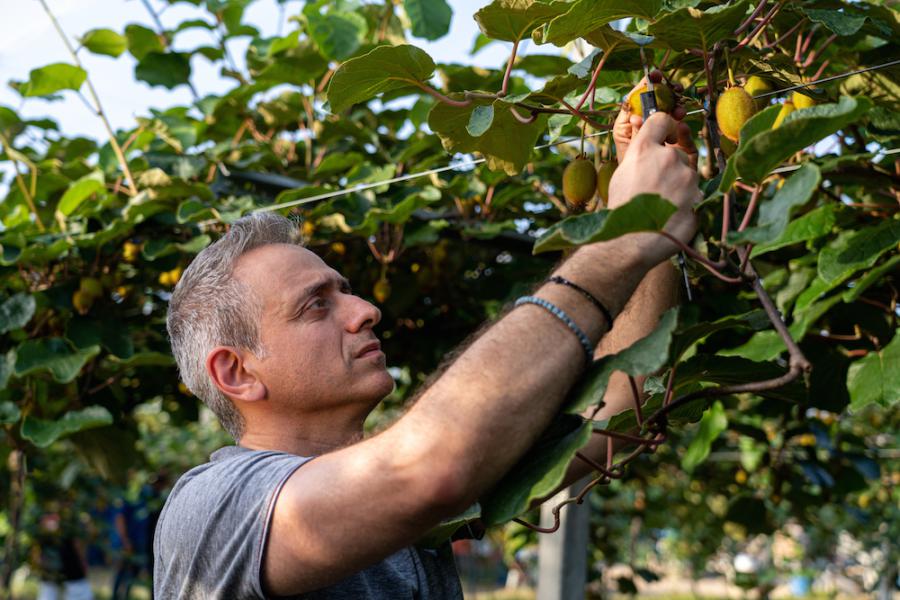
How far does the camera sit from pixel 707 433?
2547 millimetres

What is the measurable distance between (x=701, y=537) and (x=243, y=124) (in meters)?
5.83

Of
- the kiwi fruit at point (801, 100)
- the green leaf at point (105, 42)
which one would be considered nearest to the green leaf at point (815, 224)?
the kiwi fruit at point (801, 100)

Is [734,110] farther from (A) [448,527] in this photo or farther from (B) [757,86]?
(A) [448,527]

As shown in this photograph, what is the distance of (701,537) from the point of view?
24.5 feet

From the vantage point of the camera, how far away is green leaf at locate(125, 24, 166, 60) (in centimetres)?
274

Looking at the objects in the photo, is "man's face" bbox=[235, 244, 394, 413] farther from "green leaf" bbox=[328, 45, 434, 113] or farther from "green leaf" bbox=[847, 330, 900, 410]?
"green leaf" bbox=[847, 330, 900, 410]

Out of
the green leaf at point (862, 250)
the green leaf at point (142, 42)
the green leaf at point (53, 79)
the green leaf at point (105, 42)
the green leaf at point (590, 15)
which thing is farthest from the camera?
the green leaf at point (142, 42)

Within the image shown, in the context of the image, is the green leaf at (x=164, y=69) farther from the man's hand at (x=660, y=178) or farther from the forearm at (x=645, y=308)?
the man's hand at (x=660, y=178)

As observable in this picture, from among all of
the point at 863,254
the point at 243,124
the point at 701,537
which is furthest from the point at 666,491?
the point at 863,254

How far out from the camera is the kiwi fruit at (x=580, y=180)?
120 cm

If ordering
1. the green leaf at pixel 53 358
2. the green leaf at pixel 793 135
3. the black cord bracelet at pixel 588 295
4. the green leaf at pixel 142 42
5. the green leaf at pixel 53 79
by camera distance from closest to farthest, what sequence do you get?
the green leaf at pixel 793 135
the black cord bracelet at pixel 588 295
the green leaf at pixel 53 358
the green leaf at pixel 53 79
the green leaf at pixel 142 42

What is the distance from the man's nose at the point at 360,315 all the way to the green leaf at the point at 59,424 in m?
1.24

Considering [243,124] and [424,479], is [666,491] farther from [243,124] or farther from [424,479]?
[424,479]

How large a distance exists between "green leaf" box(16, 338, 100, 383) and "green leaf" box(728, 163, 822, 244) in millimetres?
1826
